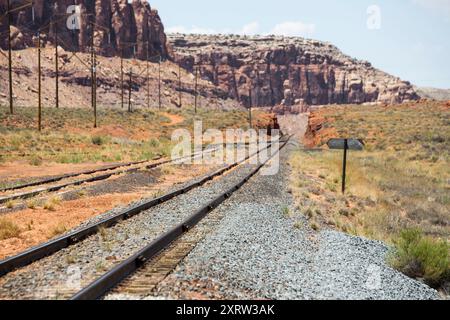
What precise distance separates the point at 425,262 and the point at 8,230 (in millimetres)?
7889

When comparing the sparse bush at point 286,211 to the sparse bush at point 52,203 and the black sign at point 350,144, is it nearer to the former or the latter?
the black sign at point 350,144

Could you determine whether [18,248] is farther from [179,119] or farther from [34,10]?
[34,10]

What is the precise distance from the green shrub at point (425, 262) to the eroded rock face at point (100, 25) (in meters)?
103

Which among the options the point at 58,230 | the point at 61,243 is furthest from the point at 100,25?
the point at 61,243

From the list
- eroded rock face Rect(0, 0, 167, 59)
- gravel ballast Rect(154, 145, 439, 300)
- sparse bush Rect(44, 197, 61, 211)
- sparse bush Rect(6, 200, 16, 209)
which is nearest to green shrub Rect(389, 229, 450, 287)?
gravel ballast Rect(154, 145, 439, 300)

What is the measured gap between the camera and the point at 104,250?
22.3 feet

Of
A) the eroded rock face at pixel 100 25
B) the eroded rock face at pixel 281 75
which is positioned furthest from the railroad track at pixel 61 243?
the eroded rock face at pixel 281 75

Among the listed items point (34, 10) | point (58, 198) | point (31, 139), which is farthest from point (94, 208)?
point (34, 10)

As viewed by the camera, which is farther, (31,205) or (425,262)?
(31,205)

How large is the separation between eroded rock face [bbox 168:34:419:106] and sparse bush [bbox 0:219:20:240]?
16968 centimetres

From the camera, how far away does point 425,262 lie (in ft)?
23.9

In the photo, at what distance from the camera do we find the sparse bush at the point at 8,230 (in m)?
8.33

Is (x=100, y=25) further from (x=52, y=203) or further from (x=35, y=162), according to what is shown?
(x=52, y=203)
